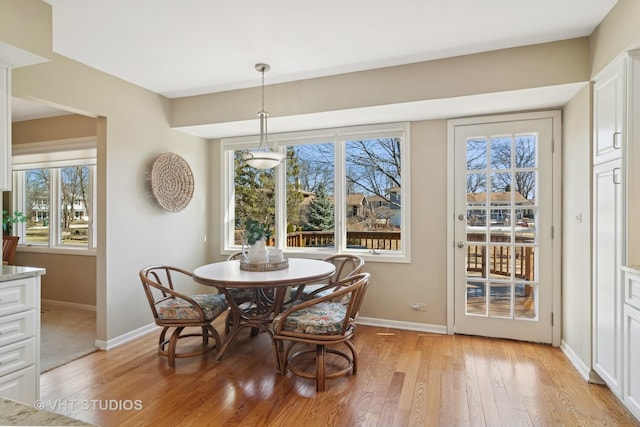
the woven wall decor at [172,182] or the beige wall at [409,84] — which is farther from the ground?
the beige wall at [409,84]

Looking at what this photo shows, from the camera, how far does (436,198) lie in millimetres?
3654

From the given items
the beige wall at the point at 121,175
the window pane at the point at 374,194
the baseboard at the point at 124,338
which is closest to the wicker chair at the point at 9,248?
the beige wall at the point at 121,175

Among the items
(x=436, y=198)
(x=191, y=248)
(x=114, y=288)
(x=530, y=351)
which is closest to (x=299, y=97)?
(x=436, y=198)

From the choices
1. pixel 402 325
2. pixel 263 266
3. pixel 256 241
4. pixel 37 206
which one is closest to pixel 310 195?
pixel 256 241

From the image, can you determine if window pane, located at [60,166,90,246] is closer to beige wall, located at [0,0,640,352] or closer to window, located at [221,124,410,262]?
beige wall, located at [0,0,640,352]

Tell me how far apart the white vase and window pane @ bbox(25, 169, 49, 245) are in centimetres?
354

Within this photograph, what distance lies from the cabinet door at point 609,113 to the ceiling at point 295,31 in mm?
397

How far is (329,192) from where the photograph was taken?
13.7 ft

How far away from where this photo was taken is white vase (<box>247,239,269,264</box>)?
123 inches

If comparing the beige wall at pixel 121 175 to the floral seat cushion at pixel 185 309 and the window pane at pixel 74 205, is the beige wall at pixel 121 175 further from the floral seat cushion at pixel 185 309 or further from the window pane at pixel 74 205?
the window pane at pixel 74 205

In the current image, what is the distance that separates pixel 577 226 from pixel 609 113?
0.94 meters

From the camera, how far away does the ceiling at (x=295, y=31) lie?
7.36ft

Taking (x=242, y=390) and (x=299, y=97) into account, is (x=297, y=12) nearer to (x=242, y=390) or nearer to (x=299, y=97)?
(x=299, y=97)

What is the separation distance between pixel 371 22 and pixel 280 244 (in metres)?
2.70
